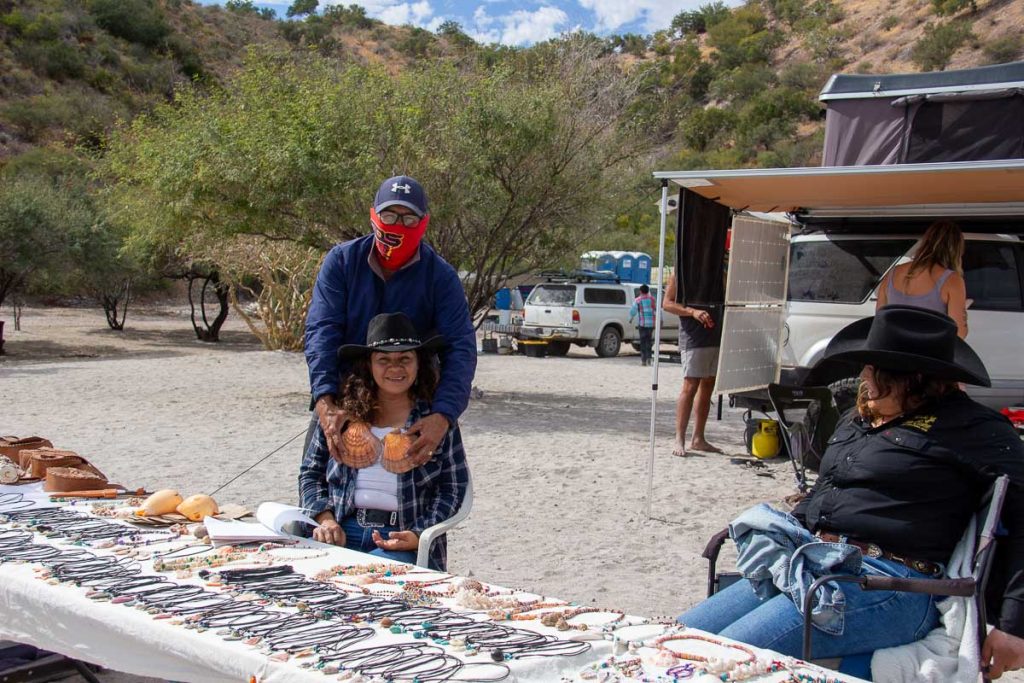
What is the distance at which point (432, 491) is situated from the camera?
11.4ft

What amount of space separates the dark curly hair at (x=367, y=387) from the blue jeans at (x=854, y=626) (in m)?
1.39

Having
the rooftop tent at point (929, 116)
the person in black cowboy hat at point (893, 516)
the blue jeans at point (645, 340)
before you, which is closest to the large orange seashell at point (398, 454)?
the person in black cowboy hat at point (893, 516)

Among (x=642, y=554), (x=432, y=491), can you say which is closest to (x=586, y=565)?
(x=642, y=554)

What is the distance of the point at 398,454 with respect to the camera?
329 centimetres

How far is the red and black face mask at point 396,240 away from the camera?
351 centimetres

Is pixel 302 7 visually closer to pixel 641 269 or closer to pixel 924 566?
pixel 641 269

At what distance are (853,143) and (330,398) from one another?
5947mm

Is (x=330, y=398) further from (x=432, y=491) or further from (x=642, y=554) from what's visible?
(x=642, y=554)

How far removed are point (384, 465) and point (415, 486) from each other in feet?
0.47

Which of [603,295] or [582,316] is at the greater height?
[603,295]

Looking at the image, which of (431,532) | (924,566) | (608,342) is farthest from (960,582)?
(608,342)

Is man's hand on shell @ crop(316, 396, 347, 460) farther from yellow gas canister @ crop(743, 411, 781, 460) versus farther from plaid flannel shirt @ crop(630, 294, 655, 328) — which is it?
plaid flannel shirt @ crop(630, 294, 655, 328)

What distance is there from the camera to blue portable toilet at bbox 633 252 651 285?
30.2 m

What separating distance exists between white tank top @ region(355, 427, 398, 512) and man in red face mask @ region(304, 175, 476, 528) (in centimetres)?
21
